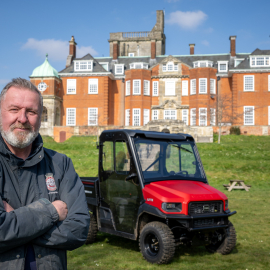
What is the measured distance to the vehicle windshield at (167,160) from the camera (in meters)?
6.93

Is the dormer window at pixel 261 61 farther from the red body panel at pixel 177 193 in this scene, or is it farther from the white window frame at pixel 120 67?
the red body panel at pixel 177 193

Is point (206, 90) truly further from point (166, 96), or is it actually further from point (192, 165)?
point (192, 165)

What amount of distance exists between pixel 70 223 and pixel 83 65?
43.0 metres

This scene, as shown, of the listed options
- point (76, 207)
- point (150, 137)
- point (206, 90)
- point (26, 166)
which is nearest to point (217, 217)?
point (150, 137)

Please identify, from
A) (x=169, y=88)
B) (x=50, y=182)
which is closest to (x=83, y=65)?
(x=169, y=88)

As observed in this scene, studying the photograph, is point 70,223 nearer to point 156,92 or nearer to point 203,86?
point 203,86

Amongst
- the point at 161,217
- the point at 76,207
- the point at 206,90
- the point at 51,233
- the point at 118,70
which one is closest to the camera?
the point at 51,233

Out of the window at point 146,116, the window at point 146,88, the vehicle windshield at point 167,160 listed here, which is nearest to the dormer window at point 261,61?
the window at point 146,88

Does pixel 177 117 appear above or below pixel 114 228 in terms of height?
above

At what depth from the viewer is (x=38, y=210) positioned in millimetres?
2424

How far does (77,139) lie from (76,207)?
3609 centimetres

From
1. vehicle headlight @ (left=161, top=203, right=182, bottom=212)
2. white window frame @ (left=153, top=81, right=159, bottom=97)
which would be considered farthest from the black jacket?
white window frame @ (left=153, top=81, right=159, bottom=97)

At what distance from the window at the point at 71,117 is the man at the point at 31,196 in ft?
139

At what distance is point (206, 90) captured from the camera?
41.8 metres
